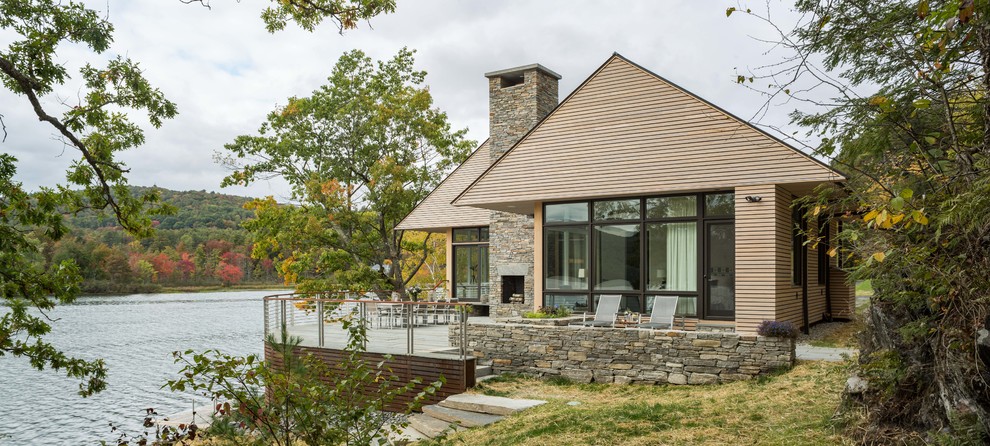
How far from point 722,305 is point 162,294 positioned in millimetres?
54476

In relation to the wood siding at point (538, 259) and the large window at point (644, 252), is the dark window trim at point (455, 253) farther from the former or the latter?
the large window at point (644, 252)

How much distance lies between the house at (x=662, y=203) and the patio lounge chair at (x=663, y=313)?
82 centimetres

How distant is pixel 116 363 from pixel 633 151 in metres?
20.1

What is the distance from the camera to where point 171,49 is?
10.4 m

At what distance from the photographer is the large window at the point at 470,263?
1950 centimetres

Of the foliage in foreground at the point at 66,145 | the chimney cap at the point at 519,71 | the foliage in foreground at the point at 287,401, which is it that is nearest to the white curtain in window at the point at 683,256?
the chimney cap at the point at 519,71

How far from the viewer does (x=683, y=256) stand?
40.4 ft

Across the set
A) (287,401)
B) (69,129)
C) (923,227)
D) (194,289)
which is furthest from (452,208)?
(194,289)

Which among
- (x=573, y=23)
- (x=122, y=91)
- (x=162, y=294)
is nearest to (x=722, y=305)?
(x=573, y=23)

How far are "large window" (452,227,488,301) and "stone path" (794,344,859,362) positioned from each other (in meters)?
9.54

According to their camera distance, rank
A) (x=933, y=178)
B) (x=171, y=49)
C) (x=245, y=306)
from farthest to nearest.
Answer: (x=245, y=306) → (x=171, y=49) → (x=933, y=178)

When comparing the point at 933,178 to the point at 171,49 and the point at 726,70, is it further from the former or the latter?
the point at 171,49

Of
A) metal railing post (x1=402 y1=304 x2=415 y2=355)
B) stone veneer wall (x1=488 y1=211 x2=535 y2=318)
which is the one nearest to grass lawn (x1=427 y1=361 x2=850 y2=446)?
metal railing post (x1=402 y1=304 x2=415 y2=355)

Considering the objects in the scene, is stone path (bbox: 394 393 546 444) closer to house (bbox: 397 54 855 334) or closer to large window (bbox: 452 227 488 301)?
house (bbox: 397 54 855 334)
